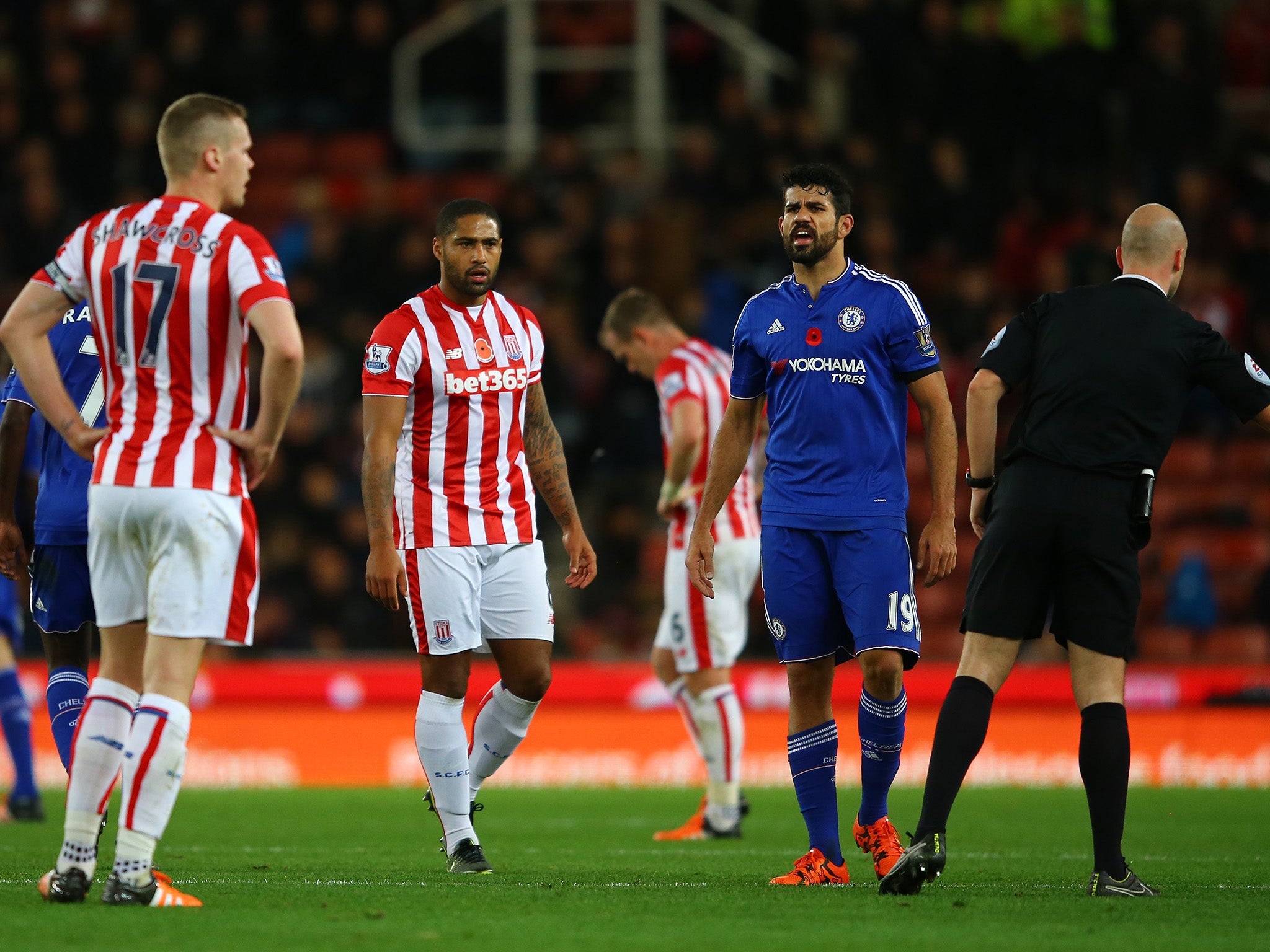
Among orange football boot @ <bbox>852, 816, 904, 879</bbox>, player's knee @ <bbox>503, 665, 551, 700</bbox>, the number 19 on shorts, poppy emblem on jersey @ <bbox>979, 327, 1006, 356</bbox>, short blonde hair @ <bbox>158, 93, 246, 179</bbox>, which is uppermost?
short blonde hair @ <bbox>158, 93, 246, 179</bbox>

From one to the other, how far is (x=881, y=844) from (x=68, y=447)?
141 inches

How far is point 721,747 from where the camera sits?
8984 millimetres

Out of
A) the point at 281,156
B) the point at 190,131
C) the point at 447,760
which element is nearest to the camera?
the point at 190,131

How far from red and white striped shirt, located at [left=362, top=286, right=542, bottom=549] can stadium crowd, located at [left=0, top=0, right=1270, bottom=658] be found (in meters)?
6.88

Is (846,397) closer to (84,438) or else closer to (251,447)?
(251,447)

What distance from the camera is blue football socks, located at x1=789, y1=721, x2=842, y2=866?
20.9 ft

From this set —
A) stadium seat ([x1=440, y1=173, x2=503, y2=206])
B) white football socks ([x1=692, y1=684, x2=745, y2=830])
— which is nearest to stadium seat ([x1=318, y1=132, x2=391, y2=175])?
stadium seat ([x1=440, y1=173, x2=503, y2=206])

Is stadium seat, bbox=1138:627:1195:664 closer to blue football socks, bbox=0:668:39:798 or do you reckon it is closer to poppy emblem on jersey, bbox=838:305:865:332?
poppy emblem on jersey, bbox=838:305:865:332

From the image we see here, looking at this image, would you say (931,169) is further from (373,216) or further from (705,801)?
(705,801)

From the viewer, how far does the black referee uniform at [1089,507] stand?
5.76 m

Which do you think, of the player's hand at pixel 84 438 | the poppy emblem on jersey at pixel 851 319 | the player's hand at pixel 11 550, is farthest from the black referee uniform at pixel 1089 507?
the player's hand at pixel 11 550

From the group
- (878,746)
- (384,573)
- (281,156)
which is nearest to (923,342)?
(878,746)

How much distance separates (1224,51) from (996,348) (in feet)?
43.3

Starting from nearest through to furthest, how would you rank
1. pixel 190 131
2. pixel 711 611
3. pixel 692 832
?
pixel 190 131, pixel 692 832, pixel 711 611
